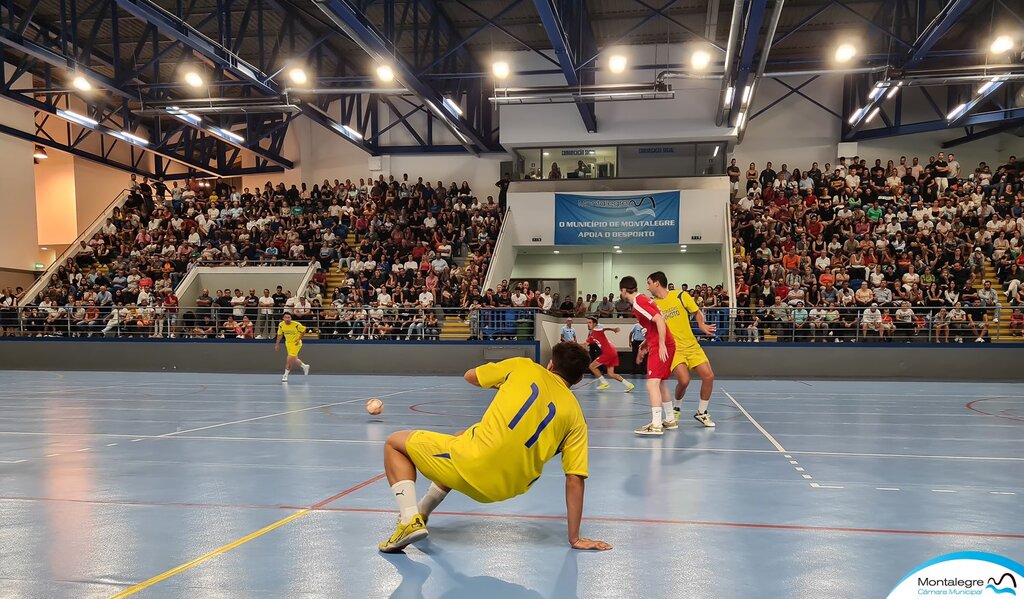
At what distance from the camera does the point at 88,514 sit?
5090mm

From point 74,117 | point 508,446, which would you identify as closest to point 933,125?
point 508,446

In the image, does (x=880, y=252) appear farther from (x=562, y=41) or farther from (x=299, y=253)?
(x=299, y=253)

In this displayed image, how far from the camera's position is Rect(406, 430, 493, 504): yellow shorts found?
4.02m

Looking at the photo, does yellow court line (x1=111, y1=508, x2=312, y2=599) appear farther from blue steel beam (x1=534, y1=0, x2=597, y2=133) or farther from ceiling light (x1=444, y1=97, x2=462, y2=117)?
ceiling light (x1=444, y1=97, x2=462, y2=117)

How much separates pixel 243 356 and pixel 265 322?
1853 mm

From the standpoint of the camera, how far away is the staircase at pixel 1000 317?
18.6m

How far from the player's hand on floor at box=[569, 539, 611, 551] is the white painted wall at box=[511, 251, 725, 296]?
83.1ft

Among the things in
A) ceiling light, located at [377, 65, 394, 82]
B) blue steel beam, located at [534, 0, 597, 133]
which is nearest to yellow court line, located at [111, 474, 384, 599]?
blue steel beam, located at [534, 0, 597, 133]

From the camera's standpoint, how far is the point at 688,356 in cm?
941

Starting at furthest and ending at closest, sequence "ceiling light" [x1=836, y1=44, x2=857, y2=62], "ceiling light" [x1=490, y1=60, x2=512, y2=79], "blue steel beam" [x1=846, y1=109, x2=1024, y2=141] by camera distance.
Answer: "blue steel beam" [x1=846, y1=109, x2=1024, y2=141]
"ceiling light" [x1=490, y1=60, x2=512, y2=79]
"ceiling light" [x1=836, y1=44, x2=857, y2=62]

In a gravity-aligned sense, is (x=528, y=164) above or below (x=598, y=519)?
above

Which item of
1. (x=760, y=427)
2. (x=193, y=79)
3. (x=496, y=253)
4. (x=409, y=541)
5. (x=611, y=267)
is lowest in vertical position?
(x=760, y=427)

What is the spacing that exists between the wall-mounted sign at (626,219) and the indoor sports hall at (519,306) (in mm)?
113

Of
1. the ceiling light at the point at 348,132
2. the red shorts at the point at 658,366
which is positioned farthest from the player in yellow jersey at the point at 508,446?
the ceiling light at the point at 348,132
